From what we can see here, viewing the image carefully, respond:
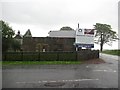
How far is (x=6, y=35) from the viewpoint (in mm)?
40594

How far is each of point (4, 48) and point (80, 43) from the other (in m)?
11.9

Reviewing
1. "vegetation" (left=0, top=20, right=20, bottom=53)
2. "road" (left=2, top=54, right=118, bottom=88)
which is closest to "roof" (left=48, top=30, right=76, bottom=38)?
"vegetation" (left=0, top=20, right=20, bottom=53)

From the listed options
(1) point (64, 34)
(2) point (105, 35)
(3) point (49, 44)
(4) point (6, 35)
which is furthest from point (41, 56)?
(2) point (105, 35)

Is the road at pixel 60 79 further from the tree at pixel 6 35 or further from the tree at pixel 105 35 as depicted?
the tree at pixel 105 35

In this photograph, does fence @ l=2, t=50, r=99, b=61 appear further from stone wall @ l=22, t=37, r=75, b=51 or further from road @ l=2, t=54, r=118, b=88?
stone wall @ l=22, t=37, r=75, b=51

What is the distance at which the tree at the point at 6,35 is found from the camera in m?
39.0

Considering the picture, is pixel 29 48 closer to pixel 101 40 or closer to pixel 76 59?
pixel 76 59

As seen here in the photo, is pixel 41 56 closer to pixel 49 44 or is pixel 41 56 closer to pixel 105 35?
pixel 49 44

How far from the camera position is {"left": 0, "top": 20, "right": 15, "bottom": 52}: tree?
39.0 metres

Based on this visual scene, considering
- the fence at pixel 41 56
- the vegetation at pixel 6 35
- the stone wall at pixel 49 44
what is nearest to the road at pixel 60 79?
the fence at pixel 41 56

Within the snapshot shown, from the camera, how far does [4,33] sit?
40312 mm

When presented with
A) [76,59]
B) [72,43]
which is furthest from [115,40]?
[76,59]

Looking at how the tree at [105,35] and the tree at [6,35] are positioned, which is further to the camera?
the tree at [105,35]

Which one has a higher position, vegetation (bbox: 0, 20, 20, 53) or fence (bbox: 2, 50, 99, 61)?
vegetation (bbox: 0, 20, 20, 53)
